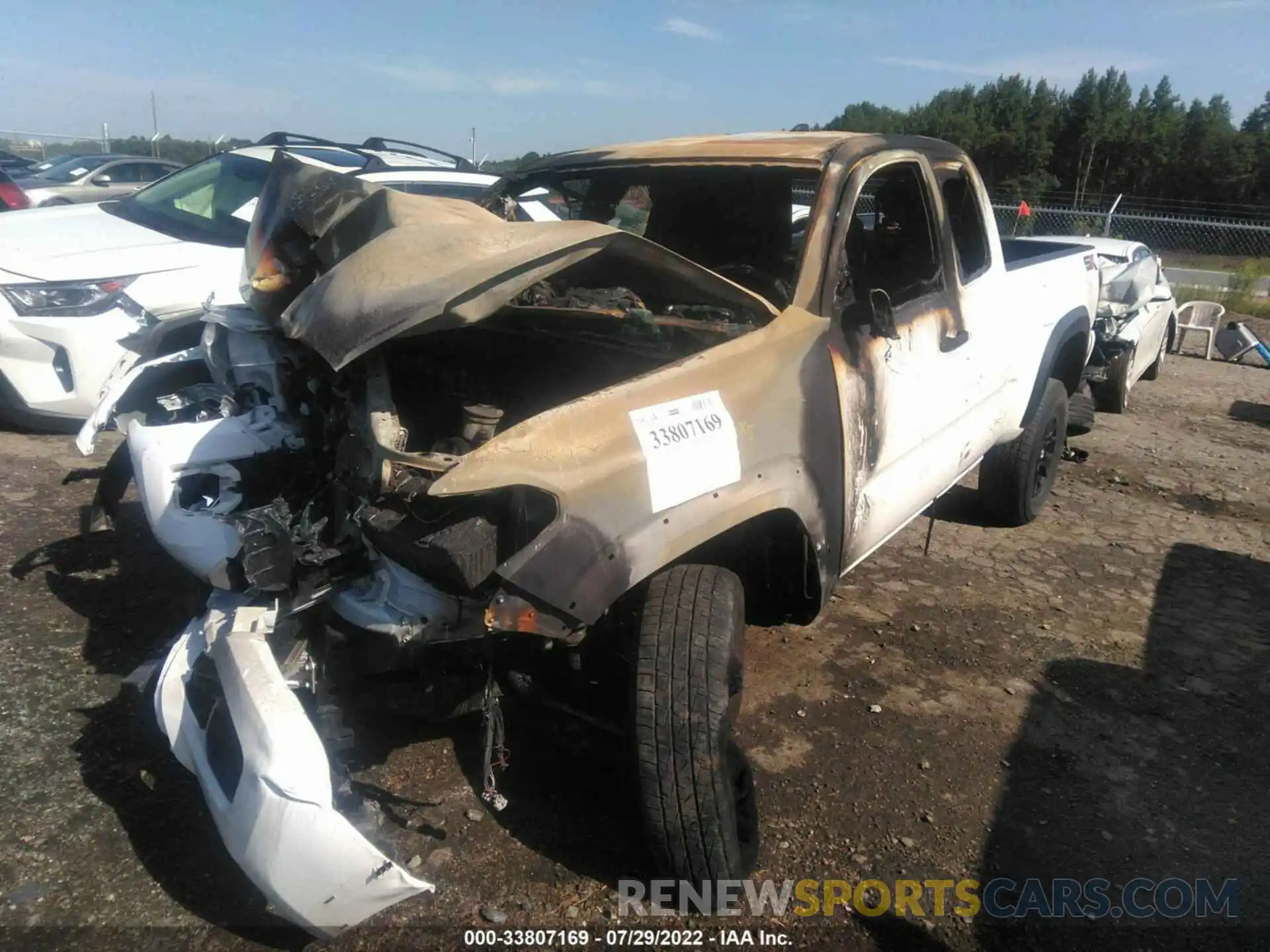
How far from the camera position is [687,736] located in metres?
2.24

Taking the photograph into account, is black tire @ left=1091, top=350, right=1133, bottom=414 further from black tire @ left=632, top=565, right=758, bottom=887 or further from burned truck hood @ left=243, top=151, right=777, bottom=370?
black tire @ left=632, top=565, right=758, bottom=887

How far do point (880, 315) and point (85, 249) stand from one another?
4.60 m

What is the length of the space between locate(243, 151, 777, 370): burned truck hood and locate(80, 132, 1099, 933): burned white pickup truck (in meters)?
0.01

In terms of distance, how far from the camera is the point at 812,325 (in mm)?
2752

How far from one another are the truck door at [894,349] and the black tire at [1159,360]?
548 centimetres

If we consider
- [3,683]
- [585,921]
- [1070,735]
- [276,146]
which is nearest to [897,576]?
[1070,735]

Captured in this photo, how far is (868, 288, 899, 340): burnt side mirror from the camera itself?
2914mm

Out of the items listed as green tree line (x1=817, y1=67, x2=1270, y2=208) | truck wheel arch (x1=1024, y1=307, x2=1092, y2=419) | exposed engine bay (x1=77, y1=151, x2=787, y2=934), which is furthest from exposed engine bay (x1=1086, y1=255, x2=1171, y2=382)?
green tree line (x1=817, y1=67, x2=1270, y2=208)

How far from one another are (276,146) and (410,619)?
5.45 metres

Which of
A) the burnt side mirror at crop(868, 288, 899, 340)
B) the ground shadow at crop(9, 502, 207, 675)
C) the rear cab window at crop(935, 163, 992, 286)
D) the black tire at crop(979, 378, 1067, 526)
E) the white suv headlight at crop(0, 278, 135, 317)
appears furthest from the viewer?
the white suv headlight at crop(0, 278, 135, 317)

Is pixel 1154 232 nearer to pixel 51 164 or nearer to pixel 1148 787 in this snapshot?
pixel 1148 787

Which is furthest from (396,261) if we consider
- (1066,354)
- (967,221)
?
(1066,354)

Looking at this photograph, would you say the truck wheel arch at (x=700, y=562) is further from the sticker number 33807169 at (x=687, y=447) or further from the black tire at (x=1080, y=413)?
the black tire at (x=1080, y=413)

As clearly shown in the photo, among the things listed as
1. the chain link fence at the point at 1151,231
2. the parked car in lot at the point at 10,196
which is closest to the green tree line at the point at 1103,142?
the chain link fence at the point at 1151,231
